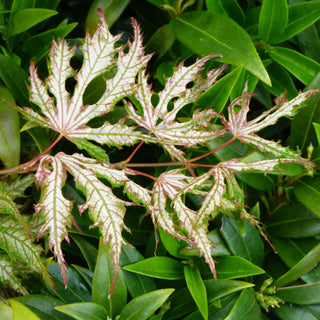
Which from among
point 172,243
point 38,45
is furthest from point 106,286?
point 38,45

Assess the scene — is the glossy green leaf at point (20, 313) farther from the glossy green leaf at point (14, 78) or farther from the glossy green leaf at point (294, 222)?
the glossy green leaf at point (294, 222)

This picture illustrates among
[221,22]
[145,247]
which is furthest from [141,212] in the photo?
[221,22]

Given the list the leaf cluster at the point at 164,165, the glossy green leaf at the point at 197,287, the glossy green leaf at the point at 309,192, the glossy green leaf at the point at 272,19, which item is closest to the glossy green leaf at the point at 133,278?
the leaf cluster at the point at 164,165

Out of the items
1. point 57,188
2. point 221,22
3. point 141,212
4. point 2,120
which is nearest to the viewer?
point 57,188

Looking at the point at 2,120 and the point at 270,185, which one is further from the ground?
the point at 2,120

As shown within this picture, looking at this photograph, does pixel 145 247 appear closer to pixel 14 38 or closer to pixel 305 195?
pixel 305 195

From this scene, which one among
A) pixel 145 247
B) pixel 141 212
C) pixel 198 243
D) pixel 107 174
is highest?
pixel 107 174

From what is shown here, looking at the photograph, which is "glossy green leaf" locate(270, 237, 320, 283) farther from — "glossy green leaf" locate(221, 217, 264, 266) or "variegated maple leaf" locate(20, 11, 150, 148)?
"variegated maple leaf" locate(20, 11, 150, 148)
